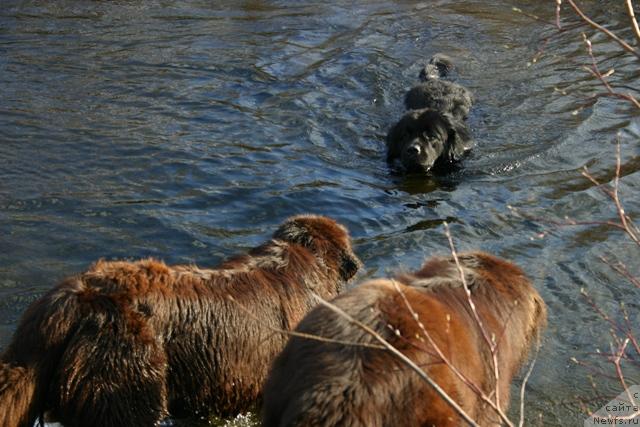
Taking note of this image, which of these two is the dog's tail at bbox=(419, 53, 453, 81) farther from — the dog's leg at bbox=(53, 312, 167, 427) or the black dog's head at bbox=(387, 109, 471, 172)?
the dog's leg at bbox=(53, 312, 167, 427)

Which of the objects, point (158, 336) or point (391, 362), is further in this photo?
point (158, 336)

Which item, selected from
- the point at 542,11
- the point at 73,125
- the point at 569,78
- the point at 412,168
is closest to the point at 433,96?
the point at 412,168

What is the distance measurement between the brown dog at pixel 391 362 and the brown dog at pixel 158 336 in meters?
0.59

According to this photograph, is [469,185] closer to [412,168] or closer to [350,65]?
[412,168]

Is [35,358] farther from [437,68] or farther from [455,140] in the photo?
[437,68]

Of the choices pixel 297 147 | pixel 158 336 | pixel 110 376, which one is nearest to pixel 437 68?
pixel 297 147

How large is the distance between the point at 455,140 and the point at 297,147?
197cm

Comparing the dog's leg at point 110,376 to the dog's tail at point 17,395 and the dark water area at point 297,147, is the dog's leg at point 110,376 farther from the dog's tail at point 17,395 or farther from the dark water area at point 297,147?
the dark water area at point 297,147

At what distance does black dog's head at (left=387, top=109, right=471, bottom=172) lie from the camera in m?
10.2

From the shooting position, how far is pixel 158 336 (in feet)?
14.4

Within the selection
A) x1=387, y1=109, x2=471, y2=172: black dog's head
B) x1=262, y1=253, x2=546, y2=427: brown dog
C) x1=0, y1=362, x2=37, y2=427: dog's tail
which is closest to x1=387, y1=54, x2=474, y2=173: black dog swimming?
x1=387, y1=109, x2=471, y2=172: black dog's head

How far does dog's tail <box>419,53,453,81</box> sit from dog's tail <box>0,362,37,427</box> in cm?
931

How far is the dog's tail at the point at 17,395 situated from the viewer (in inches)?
156

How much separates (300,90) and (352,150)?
6.59 ft
